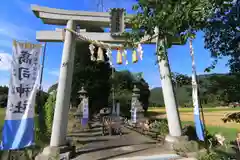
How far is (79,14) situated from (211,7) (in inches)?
240

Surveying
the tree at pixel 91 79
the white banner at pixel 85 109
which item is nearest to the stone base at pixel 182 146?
the white banner at pixel 85 109

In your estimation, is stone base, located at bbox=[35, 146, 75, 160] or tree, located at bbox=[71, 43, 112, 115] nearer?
stone base, located at bbox=[35, 146, 75, 160]

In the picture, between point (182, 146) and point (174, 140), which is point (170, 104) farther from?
point (182, 146)

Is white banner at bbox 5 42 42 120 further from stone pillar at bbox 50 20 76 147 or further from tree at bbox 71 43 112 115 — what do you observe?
tree at bbox 71 43 112 115

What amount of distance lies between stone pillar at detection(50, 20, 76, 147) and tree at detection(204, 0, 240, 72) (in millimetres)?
5051

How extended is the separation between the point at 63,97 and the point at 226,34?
18.3ft

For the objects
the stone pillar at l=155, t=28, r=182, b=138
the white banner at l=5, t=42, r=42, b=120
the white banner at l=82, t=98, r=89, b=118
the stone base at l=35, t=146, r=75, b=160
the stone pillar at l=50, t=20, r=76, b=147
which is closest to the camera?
the white banner at l=5, t=42, r=42, b=120

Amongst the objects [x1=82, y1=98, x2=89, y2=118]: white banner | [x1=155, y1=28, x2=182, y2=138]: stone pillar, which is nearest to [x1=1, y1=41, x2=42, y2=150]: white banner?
[x1=155, y1=28, x2=182, y2=138]: stone pillar

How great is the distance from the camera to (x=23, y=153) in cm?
710

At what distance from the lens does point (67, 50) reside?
796 centimetres

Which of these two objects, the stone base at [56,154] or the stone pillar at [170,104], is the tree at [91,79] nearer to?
the stone pillar at [170,104]

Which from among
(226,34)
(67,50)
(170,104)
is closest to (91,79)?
(67,50)

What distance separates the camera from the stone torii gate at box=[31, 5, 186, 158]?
7621mm

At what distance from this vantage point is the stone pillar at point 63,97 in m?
7.54
